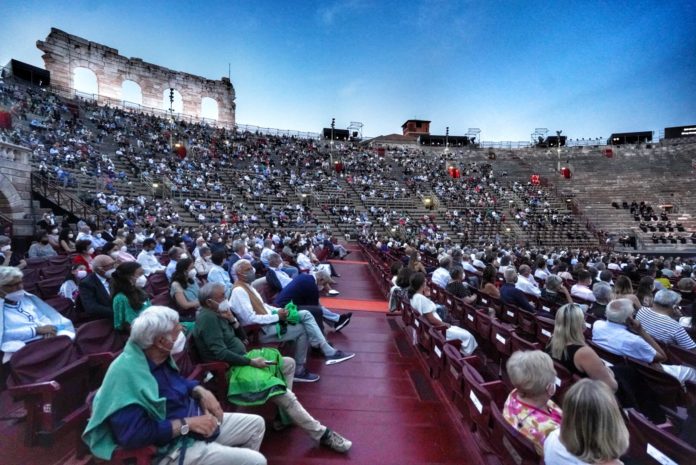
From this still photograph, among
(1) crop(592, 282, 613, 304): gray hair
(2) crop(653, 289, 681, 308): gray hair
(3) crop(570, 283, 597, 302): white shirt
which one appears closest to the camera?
(2) crop(653, 289, 681, 308): gray hair

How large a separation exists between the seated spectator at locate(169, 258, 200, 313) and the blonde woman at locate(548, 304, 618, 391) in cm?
410

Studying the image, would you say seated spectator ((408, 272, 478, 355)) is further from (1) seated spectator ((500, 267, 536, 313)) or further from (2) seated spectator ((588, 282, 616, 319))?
(2) seated spectator ((588, 282, 616, 319))

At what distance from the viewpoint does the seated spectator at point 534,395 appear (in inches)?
83.7

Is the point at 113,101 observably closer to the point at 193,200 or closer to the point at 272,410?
the point at 193,200

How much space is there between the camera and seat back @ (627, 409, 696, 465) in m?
1.65

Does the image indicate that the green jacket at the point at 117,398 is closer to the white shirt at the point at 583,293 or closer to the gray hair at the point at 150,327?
the gray hair at the point at 150,327

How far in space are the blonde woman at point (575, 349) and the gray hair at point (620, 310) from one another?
0.83 m

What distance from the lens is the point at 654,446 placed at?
72.2 inches

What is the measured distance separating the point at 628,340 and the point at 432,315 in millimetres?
1986

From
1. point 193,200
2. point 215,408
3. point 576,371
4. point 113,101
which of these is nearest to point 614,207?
point 193,200

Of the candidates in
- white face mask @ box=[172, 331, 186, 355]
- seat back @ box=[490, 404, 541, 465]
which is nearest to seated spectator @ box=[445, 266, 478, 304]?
seat back @ box=[490, 404, 541, 465]

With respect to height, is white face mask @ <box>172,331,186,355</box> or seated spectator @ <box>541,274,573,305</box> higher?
white face mask @ <box>172,331,186,355</box>

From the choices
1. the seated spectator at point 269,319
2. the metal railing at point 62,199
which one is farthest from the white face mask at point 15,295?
the metal railing at point 62,199

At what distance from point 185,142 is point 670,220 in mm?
40679
